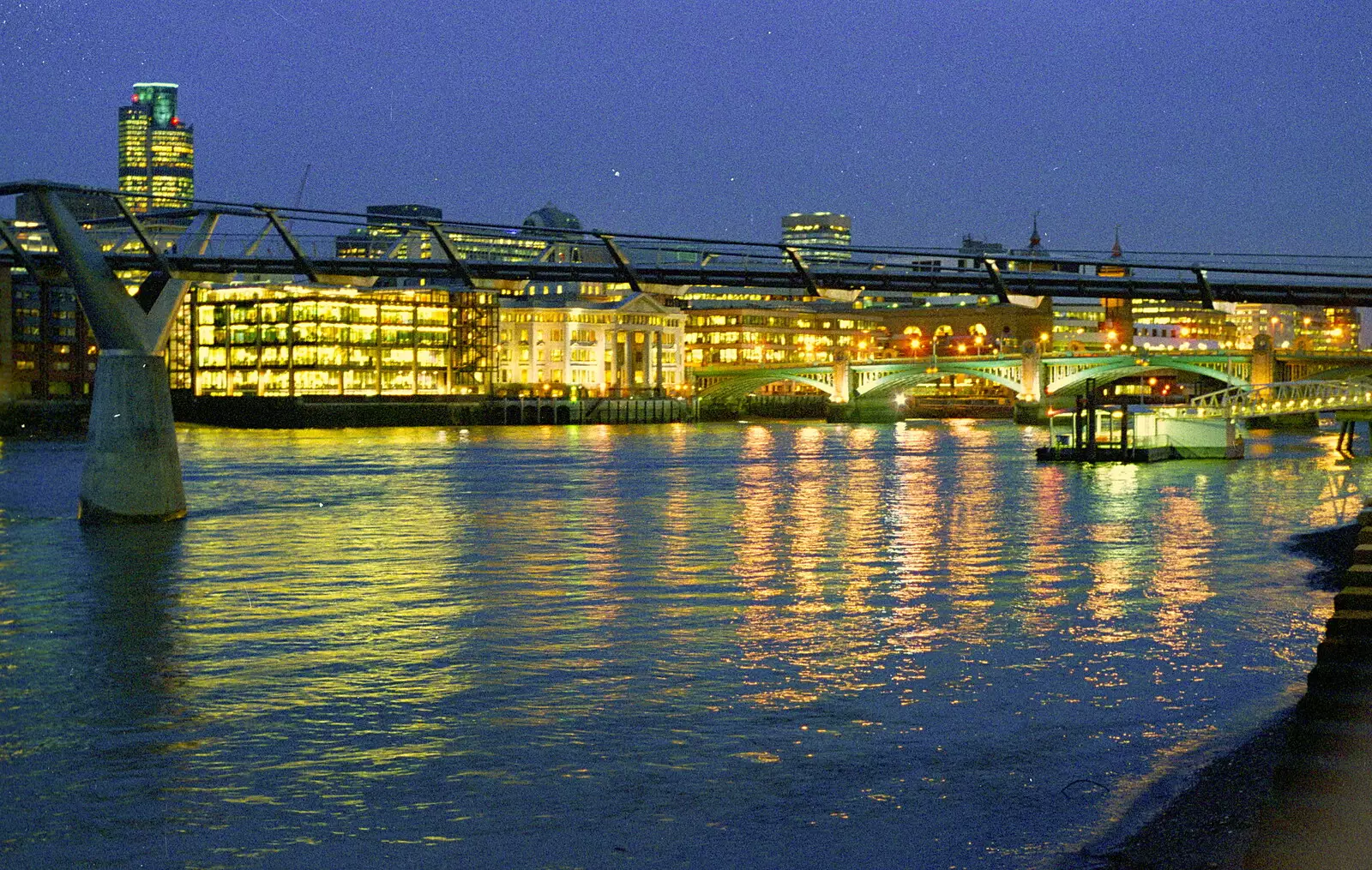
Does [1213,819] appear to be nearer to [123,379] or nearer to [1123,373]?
[123,379]

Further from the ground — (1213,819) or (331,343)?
(331,343)

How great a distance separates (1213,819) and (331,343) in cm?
16760

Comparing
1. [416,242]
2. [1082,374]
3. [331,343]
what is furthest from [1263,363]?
[416,242]

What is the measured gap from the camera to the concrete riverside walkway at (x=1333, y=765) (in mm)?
10094

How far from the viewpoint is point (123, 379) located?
3434 centimetres

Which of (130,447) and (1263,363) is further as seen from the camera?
(1263,363)

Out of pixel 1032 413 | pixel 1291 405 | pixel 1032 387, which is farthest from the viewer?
pixel 1032 413

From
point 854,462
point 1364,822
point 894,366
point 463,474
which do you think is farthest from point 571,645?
point 894,366

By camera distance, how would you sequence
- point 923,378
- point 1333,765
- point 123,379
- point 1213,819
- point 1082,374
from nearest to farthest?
Answer: point 1333,765
point 1213,819
point 123,379
point 1082,374
point 923,378

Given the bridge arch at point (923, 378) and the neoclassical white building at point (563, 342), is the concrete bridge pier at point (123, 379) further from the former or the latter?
the neoclassical white building at point (563, 342)

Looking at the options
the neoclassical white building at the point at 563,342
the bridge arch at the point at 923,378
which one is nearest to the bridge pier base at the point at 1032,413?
the bridge arch at the point at 923,378

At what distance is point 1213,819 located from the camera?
495 inches

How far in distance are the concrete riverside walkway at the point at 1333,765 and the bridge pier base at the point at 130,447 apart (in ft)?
84.4

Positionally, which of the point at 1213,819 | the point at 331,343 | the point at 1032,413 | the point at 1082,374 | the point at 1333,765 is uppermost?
the point at 331,343
